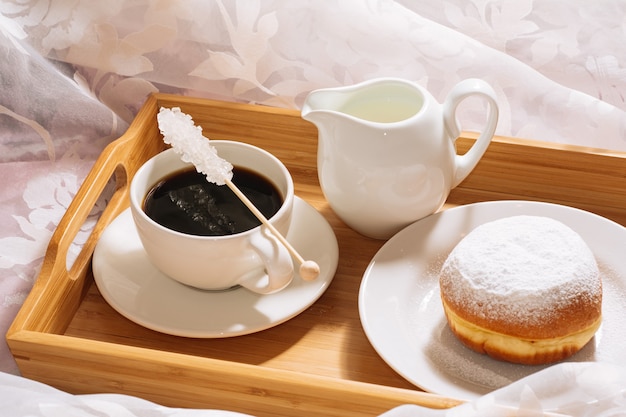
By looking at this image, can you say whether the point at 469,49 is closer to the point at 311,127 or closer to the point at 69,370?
the point at 311,127

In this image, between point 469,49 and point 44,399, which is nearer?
point 44,399

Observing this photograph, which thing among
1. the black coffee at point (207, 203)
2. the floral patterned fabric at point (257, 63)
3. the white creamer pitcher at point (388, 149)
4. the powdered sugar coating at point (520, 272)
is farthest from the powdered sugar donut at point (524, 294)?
the floral patterned fabric at point (257, 63)

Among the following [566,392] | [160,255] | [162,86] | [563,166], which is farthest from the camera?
[162,86]

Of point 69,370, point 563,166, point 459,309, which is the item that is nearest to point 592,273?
point 459,309

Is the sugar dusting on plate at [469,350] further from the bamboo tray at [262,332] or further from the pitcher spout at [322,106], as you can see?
the pitcher spout at [322,106]

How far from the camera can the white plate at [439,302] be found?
84cm

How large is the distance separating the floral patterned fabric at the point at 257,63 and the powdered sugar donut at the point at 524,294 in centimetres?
32

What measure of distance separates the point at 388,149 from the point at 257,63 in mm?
326

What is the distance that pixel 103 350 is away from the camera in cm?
83

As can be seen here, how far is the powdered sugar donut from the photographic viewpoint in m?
0.81

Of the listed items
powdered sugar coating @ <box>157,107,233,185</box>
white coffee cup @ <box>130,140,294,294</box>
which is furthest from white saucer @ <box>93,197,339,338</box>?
powdered sugar coating @ <box>157,107,233,185</box>

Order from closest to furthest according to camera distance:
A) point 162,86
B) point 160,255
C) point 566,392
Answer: point 566,392
point 160,255
point 162,86

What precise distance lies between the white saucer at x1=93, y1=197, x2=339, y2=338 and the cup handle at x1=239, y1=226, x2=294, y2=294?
0.03 m

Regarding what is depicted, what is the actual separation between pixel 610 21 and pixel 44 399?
829 mm
